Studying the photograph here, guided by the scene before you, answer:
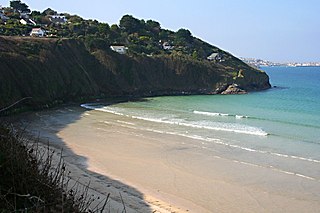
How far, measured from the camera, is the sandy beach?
12797mm

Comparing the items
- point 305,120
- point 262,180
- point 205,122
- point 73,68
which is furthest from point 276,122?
point 73,68

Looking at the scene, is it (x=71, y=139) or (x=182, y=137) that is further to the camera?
(x=182, y=137)

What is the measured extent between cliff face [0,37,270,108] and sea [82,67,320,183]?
5.57 metres

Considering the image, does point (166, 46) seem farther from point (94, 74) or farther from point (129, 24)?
point (94, 74)

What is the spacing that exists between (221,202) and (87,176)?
17.2ft

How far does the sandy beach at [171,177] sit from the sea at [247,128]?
1207mm

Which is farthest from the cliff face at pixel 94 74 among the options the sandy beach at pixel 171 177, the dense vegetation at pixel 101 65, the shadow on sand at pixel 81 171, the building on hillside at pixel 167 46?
the building on hillside at pixel 167 46

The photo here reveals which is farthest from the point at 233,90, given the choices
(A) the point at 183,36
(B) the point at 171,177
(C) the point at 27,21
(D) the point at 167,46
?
(B) the point at 171,177

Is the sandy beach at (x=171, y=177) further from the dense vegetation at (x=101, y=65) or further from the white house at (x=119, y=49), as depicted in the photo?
the white house at (x=119, y=49)

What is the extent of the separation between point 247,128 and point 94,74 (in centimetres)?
3006

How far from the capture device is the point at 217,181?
51.1 ft

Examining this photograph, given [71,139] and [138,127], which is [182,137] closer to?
[138,127]

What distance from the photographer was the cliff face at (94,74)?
118 ft

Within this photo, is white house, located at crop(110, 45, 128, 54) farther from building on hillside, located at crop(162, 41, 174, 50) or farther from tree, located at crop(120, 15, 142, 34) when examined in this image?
tree, located at crop(120, 15, 142, 34)
